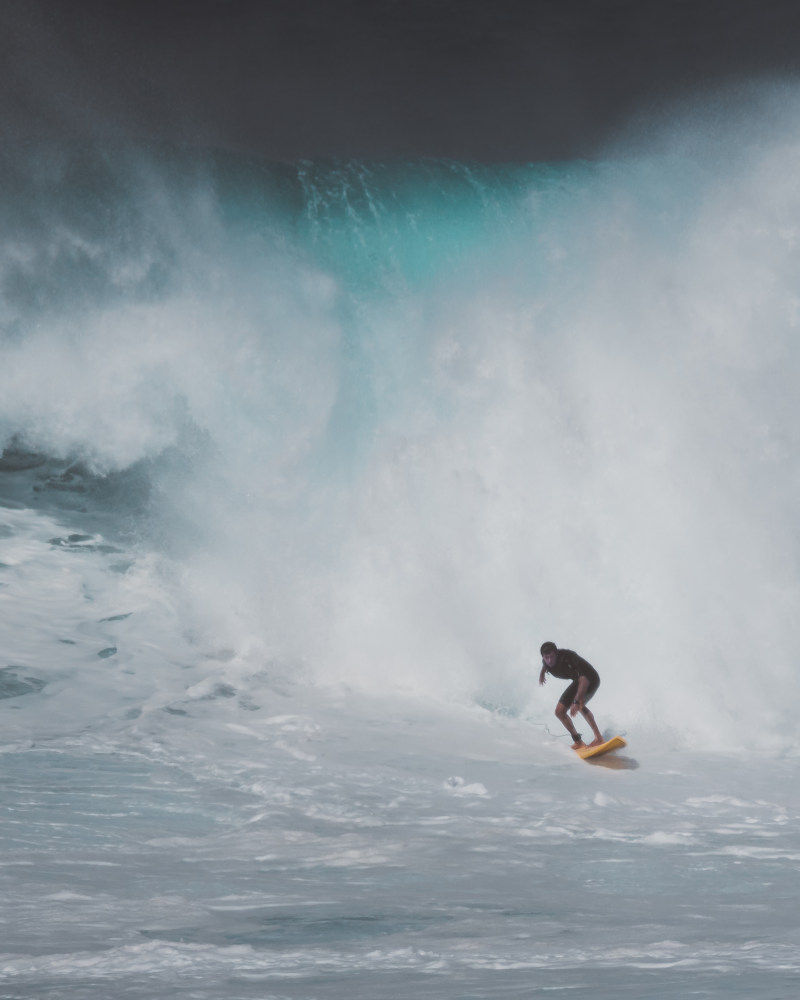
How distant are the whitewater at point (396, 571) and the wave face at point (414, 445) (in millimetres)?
44

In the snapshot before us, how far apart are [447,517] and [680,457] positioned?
2335mm

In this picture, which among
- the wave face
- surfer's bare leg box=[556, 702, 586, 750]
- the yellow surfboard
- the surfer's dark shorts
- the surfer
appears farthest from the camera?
the wave face

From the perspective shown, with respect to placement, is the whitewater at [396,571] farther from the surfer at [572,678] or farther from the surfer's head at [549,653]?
the surfer's head at [549,653]

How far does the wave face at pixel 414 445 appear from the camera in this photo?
9.09 metres

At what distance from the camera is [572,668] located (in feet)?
24.5

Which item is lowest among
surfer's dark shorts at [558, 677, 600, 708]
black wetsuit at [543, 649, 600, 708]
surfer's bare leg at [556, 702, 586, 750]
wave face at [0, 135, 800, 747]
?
surfer's bare leg at [556, 702, 586, 750]

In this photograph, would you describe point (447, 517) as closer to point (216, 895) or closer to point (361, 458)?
point (361, 458)

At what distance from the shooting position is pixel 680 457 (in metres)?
9.94

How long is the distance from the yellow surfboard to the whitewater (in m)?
0.10

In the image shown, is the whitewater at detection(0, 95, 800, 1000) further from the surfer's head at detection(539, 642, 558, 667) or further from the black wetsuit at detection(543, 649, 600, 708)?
the surfer's head at detection(539, 642, 558, 667)

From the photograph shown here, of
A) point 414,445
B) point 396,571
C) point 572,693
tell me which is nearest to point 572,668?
Answer: point 572,693

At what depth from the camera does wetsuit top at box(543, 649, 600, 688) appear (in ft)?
24.5

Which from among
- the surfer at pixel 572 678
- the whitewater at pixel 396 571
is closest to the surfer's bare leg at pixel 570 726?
the surfer at pixel 572 678

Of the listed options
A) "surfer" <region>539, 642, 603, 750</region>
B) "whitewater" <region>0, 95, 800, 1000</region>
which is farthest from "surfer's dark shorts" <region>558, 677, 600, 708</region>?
"whitewater" <region>0, 95, 800, 1000</region>
